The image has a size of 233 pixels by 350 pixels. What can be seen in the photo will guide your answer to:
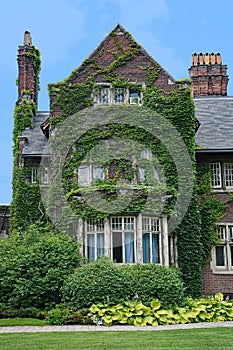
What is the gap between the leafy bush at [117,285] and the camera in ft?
57.9

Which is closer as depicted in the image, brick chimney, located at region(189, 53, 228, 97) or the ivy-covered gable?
the ivy-covered gable

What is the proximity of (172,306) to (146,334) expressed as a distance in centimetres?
446

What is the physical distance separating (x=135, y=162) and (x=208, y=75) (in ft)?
37.8

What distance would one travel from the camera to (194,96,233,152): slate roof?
23.7 metres

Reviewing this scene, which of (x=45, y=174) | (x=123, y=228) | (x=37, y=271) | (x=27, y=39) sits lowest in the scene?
(x=37, y=271)

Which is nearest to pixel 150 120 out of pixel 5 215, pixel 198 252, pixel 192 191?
pixel 192 191

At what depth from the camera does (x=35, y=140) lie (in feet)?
82.1

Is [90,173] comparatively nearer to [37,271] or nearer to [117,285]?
[37,271]

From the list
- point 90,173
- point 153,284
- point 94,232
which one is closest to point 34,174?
point 90,173

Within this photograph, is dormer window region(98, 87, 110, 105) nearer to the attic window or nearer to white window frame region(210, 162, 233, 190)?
the attic window

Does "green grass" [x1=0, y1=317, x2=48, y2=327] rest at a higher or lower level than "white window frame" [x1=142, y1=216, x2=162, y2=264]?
lower

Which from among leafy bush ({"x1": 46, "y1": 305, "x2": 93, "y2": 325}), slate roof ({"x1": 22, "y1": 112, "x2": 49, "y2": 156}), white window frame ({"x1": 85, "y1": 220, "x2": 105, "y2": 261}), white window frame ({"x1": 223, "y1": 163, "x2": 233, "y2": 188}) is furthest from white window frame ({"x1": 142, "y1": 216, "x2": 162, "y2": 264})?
slate roof ({"x1": 22, "y1": 112, "x2": 49, "y2": 156})

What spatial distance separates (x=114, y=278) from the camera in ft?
58.5

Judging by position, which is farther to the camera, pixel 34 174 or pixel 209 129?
pixel 209 129
